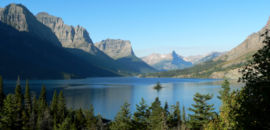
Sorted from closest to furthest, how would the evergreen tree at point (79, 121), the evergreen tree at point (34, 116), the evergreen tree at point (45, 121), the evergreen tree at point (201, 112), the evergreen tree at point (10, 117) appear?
the evergreen tree at point (201, 112) → the evergreen tree at point (10, 117) → the evergreen tree at point (45, 121) → the evergreen tree at point (34, 116) → the evergreen tree at point (79, 121)

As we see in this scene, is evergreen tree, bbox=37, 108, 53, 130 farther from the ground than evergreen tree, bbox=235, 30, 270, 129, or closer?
closer

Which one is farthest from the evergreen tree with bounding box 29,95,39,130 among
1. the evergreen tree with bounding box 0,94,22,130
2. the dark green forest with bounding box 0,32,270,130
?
the evergreen tree with bounding box 0,94,22,130

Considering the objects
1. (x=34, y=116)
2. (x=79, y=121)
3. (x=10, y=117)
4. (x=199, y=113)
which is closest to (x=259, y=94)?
(x=199, y=113)

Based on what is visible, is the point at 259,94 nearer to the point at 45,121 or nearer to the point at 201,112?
the point at 201,112

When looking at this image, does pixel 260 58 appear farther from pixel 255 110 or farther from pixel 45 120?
pixel 45 120

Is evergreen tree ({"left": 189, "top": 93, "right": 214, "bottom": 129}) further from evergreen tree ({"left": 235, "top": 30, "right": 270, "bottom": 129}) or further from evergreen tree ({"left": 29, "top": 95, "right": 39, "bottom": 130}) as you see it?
evergreen tree ({"left": 29, "top": 95, "right": 39, "bottom": 130})

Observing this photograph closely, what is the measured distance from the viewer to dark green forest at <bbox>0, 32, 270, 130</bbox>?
1516cm

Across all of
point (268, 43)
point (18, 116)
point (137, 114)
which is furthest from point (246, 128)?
point (18, 116)

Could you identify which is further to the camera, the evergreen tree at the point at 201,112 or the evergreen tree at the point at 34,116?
the evergreen tree at the point at 34,116

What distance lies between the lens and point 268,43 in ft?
49.7

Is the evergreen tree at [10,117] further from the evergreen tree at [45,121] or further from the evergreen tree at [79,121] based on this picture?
the evergreen tree at [79,121]

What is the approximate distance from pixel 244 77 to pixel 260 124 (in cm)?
313

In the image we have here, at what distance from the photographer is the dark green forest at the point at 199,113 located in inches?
597

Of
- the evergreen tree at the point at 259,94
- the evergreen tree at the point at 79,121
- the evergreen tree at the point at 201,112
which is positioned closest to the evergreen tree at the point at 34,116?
the evergreen tree at the point at 79,121
